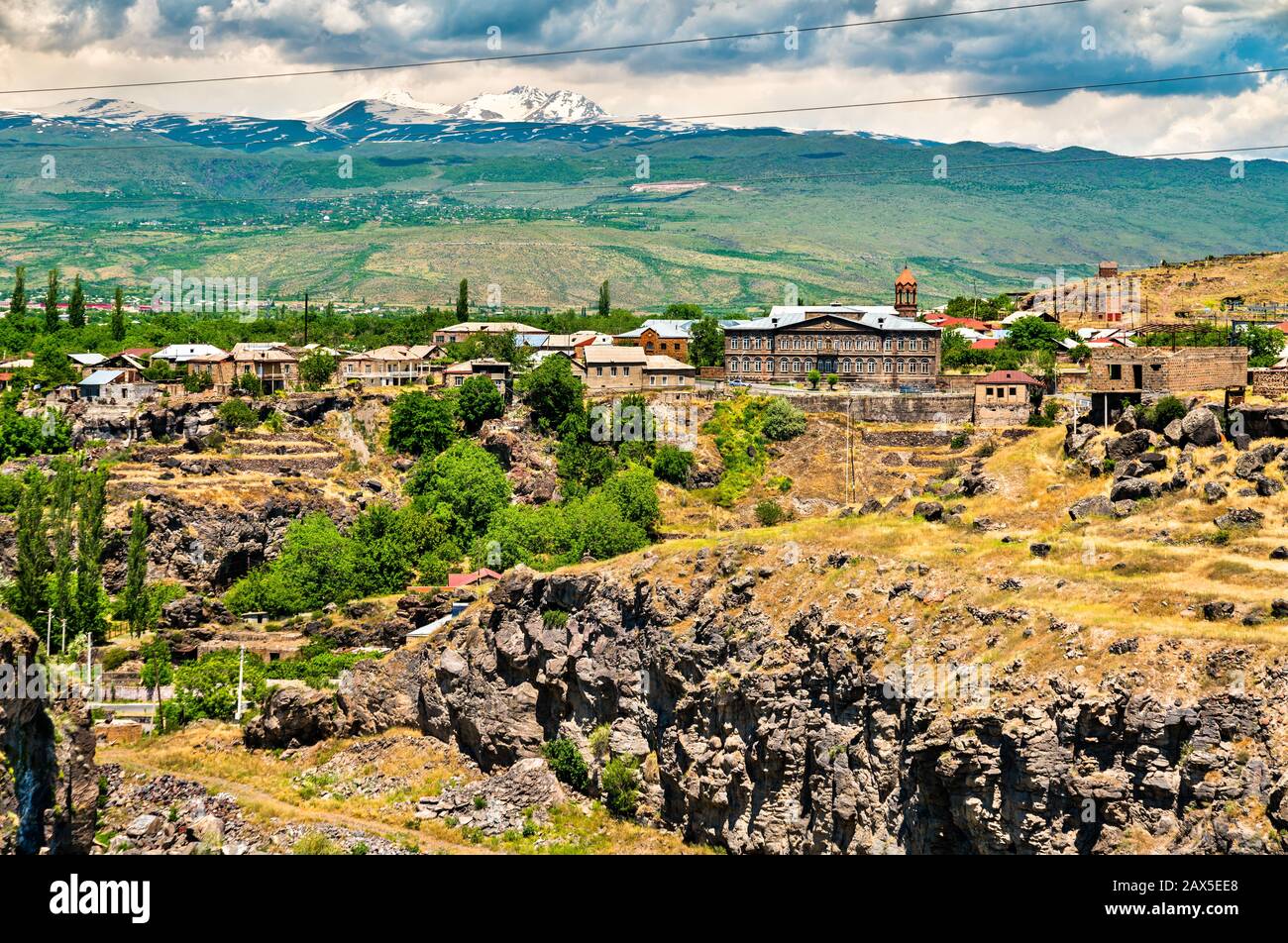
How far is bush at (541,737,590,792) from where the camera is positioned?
6650cm

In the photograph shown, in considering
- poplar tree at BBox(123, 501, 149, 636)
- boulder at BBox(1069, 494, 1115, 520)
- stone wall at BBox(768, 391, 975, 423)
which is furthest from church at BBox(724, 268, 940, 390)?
boulder at BBox(1069, 494, 1115, 520)

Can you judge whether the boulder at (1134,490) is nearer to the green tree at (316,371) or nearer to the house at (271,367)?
the green tree at (316,371)

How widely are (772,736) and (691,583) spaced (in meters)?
9.59

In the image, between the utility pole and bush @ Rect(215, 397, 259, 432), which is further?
bush @ Rect(215, 397, 259, 432)

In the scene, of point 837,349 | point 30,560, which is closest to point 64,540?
point 30,560

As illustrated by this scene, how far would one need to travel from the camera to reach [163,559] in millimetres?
95000

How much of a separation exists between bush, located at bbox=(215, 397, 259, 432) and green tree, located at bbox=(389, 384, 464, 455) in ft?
28.7

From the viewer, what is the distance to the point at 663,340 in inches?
5007

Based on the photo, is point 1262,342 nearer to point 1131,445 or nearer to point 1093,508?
point 1131,445

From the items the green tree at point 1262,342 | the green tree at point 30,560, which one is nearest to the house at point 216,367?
the green tree at point 30,560

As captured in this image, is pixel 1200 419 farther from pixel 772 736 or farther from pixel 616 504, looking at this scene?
pixel 616 504

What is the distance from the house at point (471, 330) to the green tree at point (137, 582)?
5526cm

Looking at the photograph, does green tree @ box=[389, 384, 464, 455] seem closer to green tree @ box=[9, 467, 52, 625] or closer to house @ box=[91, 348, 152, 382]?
house @ box=[91, 348, 152, 382]

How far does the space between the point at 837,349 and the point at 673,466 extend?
20.8 m
